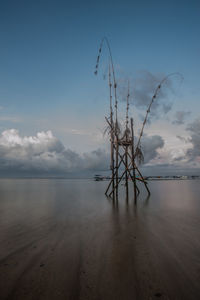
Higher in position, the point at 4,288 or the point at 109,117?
the point at 109,117

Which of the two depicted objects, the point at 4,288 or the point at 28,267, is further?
the point at 28,267

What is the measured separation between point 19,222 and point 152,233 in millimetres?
5589

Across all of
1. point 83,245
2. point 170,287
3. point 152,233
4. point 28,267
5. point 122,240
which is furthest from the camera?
point 152,233

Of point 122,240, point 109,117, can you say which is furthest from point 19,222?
point 109,117

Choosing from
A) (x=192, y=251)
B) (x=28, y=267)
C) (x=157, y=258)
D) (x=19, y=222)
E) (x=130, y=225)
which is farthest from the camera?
(x=19, y=222)

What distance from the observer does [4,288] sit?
2.53 meters

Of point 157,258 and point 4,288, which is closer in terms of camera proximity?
point 4,288

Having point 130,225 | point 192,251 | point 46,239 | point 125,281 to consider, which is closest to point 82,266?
point 125,281

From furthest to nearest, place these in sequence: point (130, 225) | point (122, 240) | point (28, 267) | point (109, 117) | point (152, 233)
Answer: point (109, 117)
point (130, 225)
point (152, 233)
point (122, 240)
point (28, 267)

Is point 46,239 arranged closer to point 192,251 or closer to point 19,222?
point 19,222

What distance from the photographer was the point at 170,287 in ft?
8.27

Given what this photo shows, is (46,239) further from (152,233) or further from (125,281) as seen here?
(152,233)

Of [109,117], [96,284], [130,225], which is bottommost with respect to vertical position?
[130,225]

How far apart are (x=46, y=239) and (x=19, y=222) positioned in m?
2.85
